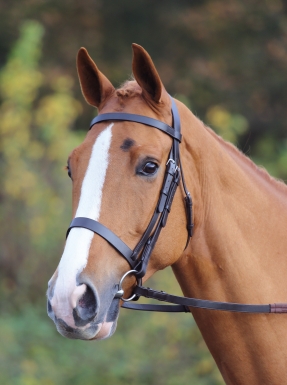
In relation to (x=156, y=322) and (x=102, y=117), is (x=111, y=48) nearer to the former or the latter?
(x=156, y=322)

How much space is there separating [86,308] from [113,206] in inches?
19.8

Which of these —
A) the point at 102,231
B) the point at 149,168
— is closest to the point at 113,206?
the point at 102,231

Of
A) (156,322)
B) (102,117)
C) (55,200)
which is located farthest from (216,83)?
(102,117)

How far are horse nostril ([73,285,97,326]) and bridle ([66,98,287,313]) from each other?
174 millimetres

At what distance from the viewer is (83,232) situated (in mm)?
2549

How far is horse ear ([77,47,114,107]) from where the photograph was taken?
3117 mm

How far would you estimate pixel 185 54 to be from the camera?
51.4 feet

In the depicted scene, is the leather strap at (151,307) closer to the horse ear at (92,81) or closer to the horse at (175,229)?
the horse at (175,229)

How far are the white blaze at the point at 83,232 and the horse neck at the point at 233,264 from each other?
503 millimetres

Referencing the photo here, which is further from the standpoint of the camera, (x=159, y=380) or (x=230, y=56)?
(x=230, y=56)

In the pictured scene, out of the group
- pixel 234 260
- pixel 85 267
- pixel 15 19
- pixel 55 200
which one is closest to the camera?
pixel 85 267

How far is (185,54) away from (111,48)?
216 cm

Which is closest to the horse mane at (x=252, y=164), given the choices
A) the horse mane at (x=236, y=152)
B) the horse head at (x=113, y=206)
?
the horse mane at (x=236, y=152)

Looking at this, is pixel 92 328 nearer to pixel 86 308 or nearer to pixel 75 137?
pixel 86 308
